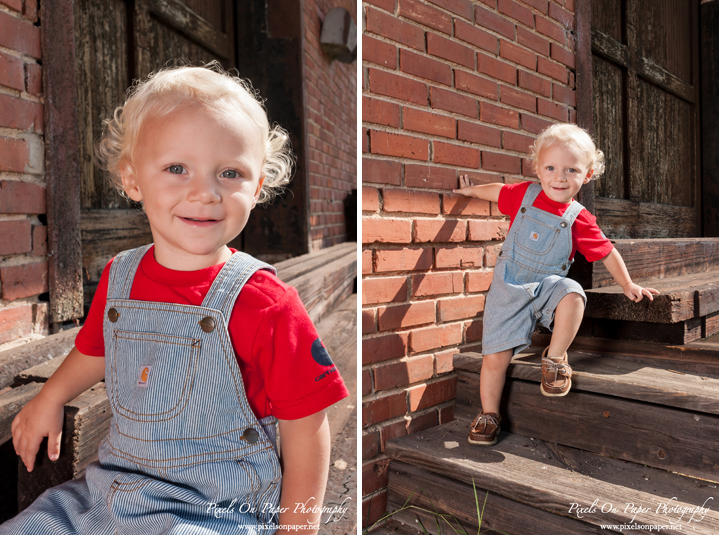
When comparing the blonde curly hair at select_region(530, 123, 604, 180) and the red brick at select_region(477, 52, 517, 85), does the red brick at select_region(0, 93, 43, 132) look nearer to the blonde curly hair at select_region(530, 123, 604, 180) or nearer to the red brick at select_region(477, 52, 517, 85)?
the red brick at select_region(477, 52, 517, 85)

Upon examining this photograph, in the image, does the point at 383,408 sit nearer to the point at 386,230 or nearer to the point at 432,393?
the point at 432,393

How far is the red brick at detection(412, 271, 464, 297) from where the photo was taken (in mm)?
1717

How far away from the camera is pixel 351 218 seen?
5395 millimetres

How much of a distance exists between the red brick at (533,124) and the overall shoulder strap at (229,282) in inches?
Answer: 57.8

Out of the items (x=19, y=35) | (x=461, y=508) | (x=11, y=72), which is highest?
(x=19, y=35)

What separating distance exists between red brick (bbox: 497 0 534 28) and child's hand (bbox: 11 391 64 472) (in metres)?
1.95

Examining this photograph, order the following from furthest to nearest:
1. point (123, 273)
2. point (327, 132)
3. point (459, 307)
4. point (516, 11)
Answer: point (327, 132) < point (516, 11) < point (459, 307) < point (123, 273)

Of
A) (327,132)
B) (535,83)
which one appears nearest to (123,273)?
(535,83)

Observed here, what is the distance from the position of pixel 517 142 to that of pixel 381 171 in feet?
2.40

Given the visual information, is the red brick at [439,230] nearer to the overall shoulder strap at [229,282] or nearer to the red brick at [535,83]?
the red brick at [535,83]

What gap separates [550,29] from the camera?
7.02ft

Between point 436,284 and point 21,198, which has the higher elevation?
point 21,198

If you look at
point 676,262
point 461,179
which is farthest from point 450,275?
point 676,262

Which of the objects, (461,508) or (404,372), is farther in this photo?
(404,372)
